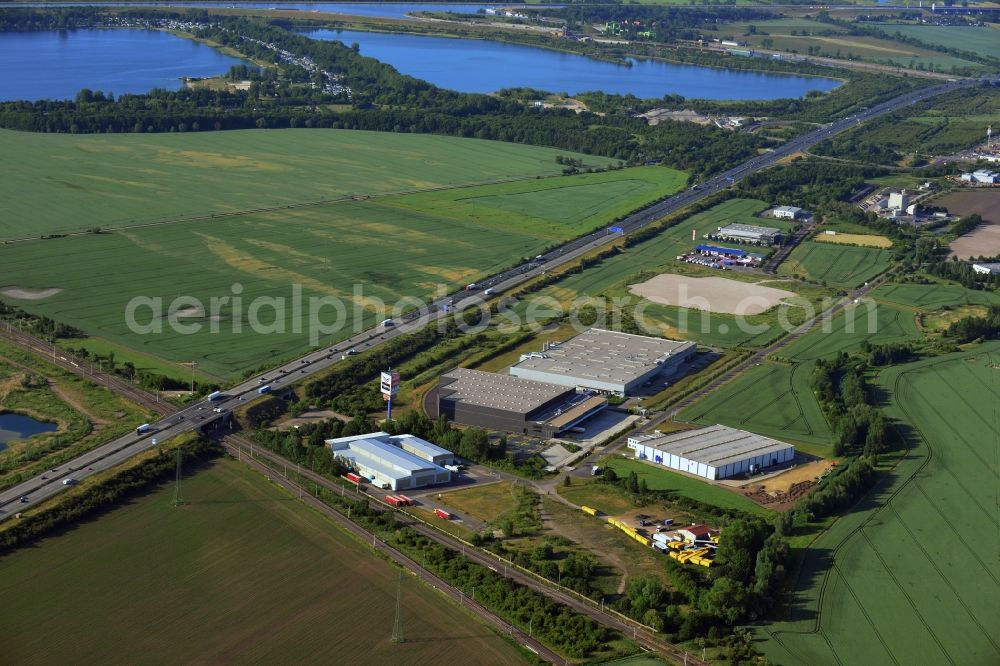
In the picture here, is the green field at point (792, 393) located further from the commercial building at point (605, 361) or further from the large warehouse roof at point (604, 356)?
the large warehouse roof at point (604, 356)

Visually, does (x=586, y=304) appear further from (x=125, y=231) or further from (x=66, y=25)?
(x=66, y=25)

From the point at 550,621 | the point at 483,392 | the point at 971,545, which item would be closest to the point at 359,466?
the point at 483,392

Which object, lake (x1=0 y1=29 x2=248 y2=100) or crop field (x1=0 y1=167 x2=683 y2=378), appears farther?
lake (x1=0 y1=29 x2=248 y2=100)

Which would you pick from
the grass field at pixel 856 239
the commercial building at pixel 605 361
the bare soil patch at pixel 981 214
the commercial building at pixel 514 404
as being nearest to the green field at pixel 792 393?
the commercial building at pixel 605 361

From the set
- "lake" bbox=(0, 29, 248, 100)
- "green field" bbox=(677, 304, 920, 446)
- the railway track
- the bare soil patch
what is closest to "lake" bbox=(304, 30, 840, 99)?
"lake" bbox=(0, 29, 248, 100)

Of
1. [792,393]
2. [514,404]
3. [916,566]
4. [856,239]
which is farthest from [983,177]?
[916,566]

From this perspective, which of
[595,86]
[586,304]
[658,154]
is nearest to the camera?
[586,304]

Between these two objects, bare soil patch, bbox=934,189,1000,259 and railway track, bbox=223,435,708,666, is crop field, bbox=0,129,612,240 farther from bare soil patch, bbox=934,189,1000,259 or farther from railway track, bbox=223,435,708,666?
railway track, bbox=223,435,708,666
